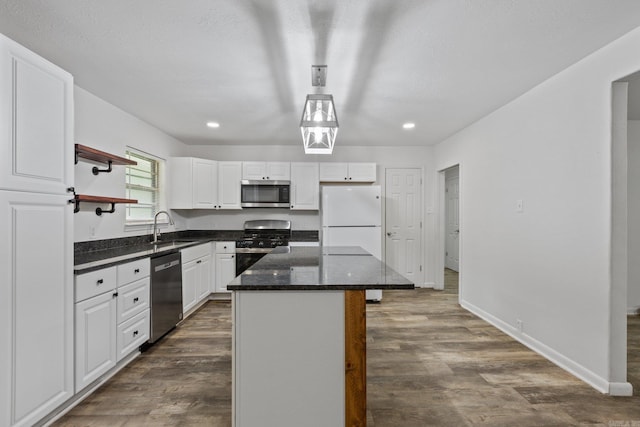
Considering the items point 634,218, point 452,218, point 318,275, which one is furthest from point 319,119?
point 452,218

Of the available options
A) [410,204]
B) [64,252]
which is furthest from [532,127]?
[64,252]

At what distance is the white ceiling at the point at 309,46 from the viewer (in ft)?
5.53

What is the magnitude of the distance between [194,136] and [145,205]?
125cm

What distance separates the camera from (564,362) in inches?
94.7

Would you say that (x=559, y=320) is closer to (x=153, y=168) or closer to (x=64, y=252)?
(x=64, y=252)

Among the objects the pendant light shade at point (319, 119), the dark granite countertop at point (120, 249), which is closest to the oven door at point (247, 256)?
the dark granite countertop at point (120, 249)

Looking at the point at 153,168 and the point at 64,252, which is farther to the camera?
the point at 153,168

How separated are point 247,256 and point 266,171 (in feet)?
4.34

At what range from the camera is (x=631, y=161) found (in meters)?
3.72

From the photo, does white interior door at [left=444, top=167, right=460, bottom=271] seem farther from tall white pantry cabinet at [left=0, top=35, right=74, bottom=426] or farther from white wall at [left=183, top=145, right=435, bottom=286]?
tall white pantry cabinet at [left=0, top=35, right=74, bottom=426]

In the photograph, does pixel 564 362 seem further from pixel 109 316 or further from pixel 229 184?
pixel 229 184

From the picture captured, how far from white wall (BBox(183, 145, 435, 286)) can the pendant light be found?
2717 millimetres

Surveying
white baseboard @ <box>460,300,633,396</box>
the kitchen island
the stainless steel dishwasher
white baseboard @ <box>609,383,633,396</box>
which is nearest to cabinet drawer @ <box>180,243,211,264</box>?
the stainless steel dishwasher

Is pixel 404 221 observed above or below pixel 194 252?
above
